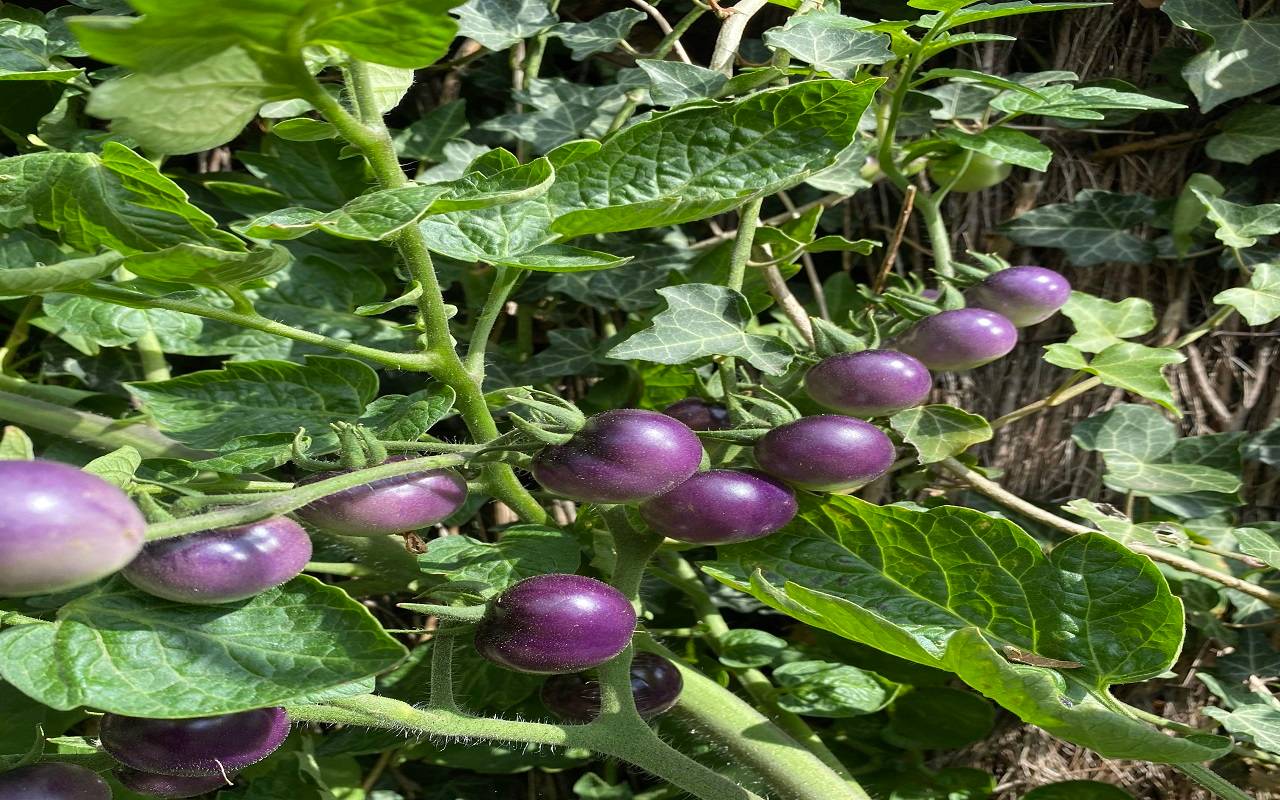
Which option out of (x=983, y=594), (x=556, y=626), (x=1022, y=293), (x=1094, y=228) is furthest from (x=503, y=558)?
(x=1094, y=228)

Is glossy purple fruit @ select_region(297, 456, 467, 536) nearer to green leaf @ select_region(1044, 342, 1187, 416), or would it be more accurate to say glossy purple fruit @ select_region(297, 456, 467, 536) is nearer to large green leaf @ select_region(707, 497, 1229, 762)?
large green leaf @ select_region(707, 497, 1229, 762)

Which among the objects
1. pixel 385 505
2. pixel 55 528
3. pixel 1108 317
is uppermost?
pixel 55 528

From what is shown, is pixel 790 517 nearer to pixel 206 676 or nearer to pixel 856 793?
pixel 856 793

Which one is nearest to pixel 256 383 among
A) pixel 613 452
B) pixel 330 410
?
pixel 330 410

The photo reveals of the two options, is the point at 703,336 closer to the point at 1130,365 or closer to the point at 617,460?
the point at 617,460

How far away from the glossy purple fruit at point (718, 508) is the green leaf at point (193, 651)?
0.22 m

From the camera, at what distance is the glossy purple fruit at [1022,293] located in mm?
936

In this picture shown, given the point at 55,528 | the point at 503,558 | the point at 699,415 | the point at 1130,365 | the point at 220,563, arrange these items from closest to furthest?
1. the point at 55,528
2. the point at 220,563
3. the point at 503,558
4. the point at 699,415
5. the point at 1130,365

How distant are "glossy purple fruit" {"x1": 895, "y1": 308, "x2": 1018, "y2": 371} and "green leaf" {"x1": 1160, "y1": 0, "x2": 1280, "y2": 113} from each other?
0.43 metres

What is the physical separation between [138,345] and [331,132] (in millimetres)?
431

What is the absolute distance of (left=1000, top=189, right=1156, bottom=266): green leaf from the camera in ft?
3.78

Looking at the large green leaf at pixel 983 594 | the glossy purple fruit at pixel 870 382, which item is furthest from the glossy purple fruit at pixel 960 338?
the large green leaf at pixel 983 594

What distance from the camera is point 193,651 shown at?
1.86 ft

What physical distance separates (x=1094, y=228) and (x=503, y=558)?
791mm
